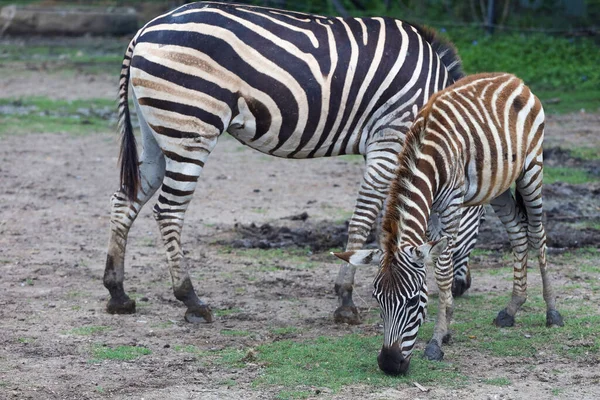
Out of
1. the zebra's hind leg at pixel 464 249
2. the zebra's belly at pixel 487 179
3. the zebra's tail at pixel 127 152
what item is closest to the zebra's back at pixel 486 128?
the zebra's belly at pixel 487 179

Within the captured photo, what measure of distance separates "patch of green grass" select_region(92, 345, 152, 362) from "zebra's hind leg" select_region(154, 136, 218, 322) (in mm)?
739

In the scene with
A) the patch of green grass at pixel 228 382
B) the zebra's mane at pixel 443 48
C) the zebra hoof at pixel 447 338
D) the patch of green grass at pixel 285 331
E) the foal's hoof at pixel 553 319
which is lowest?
the patch of green grass at pixel 285 331

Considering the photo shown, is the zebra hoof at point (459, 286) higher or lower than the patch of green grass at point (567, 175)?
lower

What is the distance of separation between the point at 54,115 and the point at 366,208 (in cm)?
924

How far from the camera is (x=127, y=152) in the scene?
7.22 meters

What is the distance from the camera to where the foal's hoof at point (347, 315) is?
6.94 metres

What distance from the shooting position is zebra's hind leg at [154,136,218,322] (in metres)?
6.80

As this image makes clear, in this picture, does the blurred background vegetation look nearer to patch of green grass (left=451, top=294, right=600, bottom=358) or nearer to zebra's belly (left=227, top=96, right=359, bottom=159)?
patch of green grass (left=451, top=294, right=600, bottom=358)

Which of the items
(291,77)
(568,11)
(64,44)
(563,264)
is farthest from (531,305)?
(64,44)

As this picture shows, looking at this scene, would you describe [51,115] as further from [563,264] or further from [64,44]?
[563,264]

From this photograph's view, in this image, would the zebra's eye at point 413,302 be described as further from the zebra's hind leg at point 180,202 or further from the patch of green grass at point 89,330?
the patch of green grass at point 89,330

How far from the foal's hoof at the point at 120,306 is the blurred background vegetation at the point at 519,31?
9.93 meters

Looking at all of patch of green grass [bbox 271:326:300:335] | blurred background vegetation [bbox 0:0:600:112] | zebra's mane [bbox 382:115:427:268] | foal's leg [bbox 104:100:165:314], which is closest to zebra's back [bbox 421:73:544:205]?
zebra's mane [bbox 382:115:427:268]

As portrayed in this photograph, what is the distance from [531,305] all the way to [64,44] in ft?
57.3
